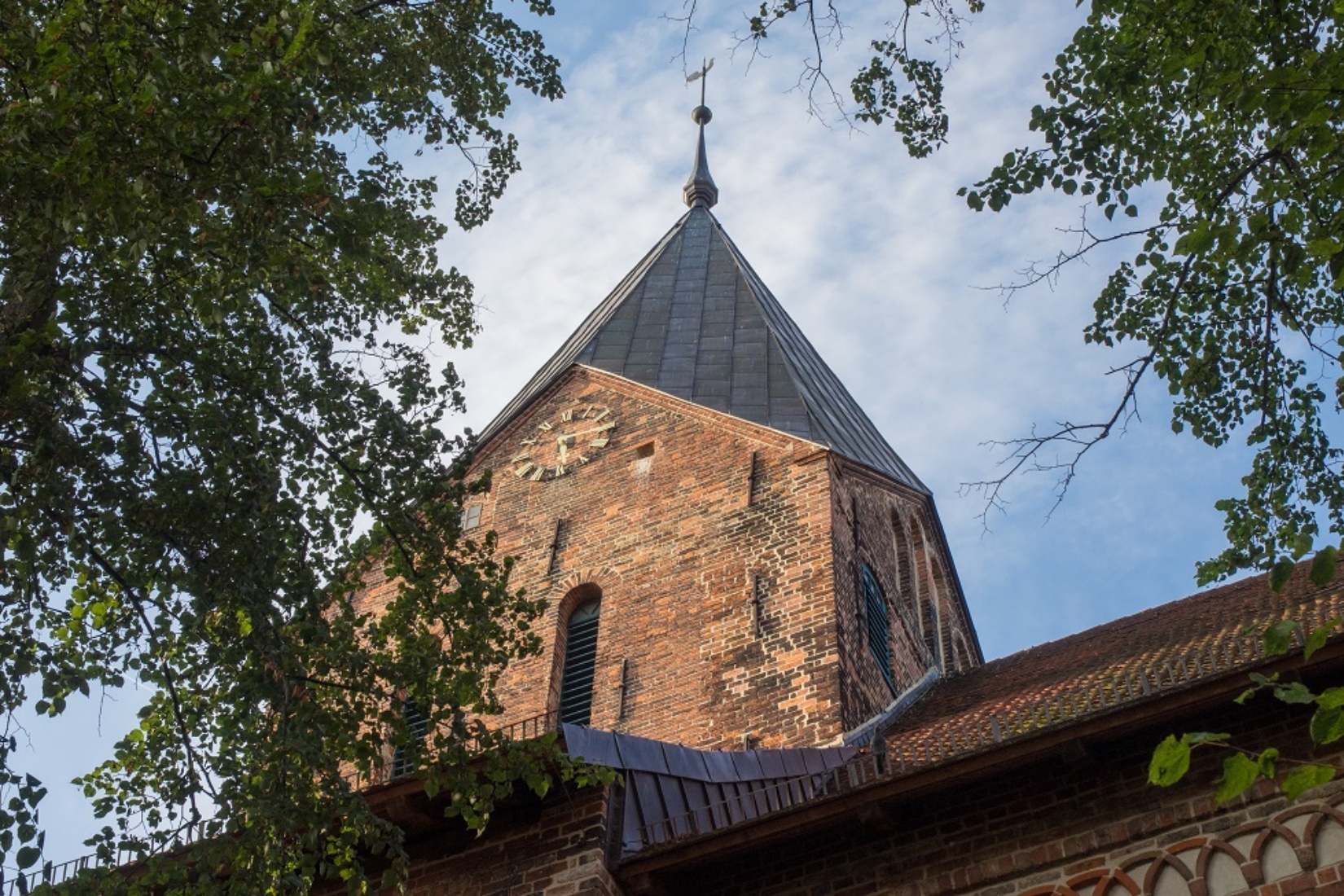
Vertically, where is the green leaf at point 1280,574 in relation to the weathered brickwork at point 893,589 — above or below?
below

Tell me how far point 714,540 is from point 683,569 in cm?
41

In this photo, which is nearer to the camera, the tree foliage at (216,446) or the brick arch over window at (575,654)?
the tree foliage at (216,446)

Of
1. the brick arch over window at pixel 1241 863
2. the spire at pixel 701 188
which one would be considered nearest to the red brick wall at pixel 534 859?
the brick arch over window at pixel 1241 863

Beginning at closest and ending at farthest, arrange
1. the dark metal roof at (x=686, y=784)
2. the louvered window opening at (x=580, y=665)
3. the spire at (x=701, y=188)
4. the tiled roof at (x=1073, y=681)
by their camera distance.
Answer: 1. the tiled roof at (x=1073, y=681)
2. the dark metal roof at (x=686, y=784)
3. the louvered window opening at (x=580, y=665)
4. the spire at (x=701, y=188)

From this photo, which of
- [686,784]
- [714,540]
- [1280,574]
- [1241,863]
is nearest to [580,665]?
[714,540]

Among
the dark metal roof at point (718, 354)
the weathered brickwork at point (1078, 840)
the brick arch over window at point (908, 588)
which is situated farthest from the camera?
the dark metal roof at point (718, 354)

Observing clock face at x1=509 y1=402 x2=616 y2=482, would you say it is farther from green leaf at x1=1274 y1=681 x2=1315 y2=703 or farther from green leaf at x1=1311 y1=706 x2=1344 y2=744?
green leaf at x1=1311 y1=706 x2=1344 y2=744

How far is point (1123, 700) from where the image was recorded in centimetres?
859

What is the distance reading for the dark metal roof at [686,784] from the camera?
959cm

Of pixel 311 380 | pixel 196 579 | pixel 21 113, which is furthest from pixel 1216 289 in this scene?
pixel 21 113

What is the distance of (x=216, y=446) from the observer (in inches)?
304

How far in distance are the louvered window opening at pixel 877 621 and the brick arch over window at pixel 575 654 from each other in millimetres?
2561

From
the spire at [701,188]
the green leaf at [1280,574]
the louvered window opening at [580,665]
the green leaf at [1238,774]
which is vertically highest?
the spire at [701,188]

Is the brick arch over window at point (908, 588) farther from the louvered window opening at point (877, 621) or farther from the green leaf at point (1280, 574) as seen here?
the green leaf at point (1280, 574)
